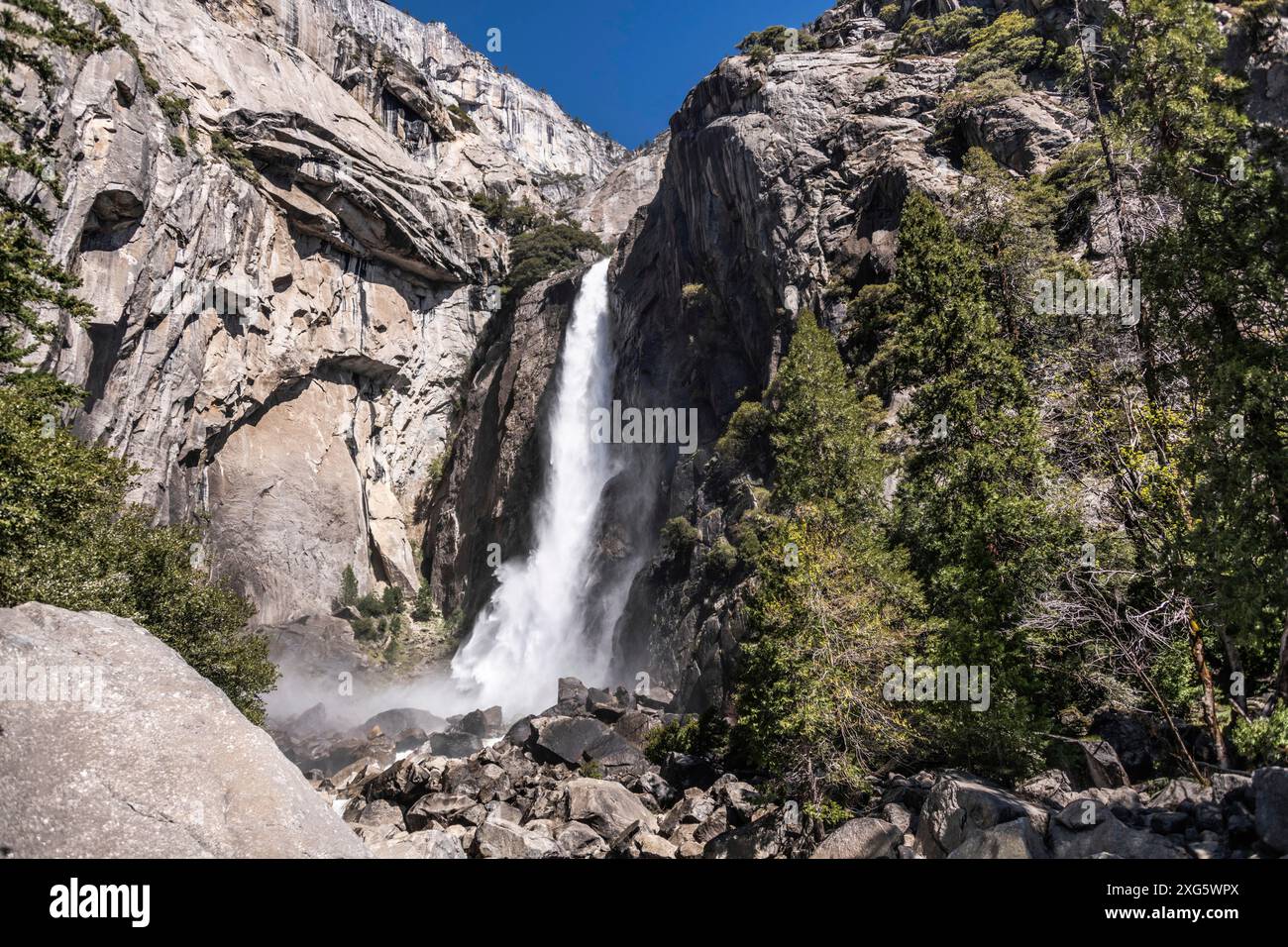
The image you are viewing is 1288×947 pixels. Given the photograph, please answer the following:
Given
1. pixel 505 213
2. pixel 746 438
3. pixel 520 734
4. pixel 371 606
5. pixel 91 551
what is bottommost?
pixel 520 734

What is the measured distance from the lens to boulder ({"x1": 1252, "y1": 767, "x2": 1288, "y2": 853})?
26.7 feet

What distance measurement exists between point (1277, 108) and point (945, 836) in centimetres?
2620

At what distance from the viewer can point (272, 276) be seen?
55.4 meters

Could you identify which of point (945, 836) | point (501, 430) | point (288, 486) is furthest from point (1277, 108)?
point (288, 486)

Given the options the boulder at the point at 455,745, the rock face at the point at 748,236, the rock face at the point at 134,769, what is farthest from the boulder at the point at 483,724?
the rock face at the point at 134,769

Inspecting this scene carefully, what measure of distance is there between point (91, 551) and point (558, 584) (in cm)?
3412

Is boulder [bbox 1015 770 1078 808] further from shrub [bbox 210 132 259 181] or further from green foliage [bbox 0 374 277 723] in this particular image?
shrub [bbox 210 132 259 181]

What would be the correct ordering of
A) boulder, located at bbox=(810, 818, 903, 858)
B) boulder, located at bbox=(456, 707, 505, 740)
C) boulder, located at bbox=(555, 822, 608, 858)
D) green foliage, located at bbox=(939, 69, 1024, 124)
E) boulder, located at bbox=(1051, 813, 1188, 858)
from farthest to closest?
green foliage, located at bbox=(939, 69, 1024, 124), boulder, located at bbox=(456, 707, 505, 740), boulder, located at bbox=(555, 822, 608, 858), boulder, located at bbox=(810, 818, 903, 858), boulder, located at bbox=(1051, 813, 1188, 858)

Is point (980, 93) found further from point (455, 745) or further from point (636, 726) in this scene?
point (455, 745)

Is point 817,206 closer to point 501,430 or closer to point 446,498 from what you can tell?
point 501,430

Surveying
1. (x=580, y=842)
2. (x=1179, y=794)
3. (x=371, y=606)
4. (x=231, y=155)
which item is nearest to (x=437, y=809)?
(x=580, y=842)

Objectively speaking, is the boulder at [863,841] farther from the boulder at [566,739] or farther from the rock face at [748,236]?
the boulder at [566,739]

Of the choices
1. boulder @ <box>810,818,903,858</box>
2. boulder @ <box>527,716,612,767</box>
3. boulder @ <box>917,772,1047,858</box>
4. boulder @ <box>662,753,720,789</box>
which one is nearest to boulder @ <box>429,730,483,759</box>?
boulder @ <box>527,716,612,767</box>

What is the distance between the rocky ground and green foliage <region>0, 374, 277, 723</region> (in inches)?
290
